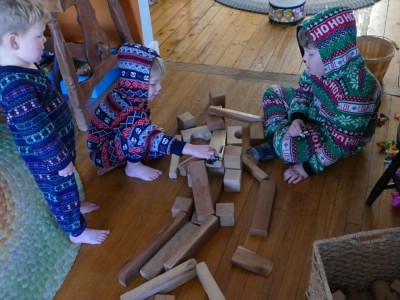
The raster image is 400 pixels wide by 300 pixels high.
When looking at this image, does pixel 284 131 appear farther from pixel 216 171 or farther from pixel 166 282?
pixel 166 282

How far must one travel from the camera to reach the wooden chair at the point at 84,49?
182 centimetres

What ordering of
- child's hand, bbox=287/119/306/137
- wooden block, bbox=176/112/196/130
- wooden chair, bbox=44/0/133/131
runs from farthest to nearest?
wooden block, bbox=176/112/196/130 < wooden chair, bbox=44/0/133/131 < child's hand, bbox=287/119/306/137

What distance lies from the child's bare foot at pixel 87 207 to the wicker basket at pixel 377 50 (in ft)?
4.85

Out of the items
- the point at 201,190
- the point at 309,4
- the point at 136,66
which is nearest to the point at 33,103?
the point at 136,66

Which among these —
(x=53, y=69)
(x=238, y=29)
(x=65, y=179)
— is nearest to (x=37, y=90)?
→ (x=65, y=179)

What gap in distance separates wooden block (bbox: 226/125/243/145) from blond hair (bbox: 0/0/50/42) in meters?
0.96

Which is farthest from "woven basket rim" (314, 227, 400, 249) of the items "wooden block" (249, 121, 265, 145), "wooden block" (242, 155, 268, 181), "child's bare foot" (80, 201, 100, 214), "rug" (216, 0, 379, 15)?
"rug" (216, 0, 379, 15)

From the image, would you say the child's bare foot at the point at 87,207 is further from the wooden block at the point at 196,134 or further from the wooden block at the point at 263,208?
the wooden block at the point at 263,208

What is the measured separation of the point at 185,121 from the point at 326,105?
26.3 inches

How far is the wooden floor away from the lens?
132 cm

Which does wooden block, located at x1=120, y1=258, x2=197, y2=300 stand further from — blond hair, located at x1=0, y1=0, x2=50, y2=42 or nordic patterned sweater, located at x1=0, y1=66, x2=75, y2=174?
blond hair, located at x1=0, y1=0, x2=50, y2=42

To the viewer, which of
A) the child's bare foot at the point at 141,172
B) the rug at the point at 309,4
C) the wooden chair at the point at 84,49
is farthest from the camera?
the rug at the point at 309,4

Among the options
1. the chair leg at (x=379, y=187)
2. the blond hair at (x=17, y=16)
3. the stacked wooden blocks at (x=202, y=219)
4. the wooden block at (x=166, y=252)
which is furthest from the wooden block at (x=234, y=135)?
the blond hair at (x=17, y=16)

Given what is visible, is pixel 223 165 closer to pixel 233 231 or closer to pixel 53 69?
pixel 233 231
